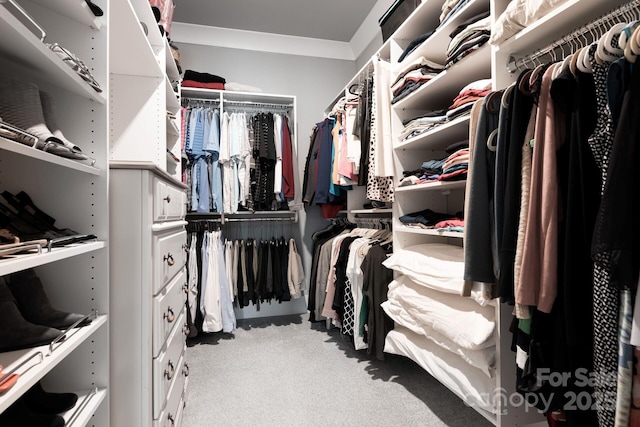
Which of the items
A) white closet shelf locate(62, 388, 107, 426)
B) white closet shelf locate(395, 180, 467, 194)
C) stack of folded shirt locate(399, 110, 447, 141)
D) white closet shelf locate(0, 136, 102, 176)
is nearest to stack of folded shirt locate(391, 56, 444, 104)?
stack of folded shirt locate(399, 110, 447, 141)

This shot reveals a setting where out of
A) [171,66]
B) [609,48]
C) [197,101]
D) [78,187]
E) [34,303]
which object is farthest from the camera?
[197,101]

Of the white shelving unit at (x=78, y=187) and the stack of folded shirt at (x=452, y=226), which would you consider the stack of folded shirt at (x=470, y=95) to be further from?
the white shelving unit at (x=78, y=187)

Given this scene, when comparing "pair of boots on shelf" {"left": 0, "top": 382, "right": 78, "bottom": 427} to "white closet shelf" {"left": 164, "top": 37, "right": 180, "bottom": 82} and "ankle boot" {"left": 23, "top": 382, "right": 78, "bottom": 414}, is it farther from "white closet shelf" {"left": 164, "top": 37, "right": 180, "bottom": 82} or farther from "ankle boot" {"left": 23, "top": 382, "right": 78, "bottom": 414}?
"white closet shelf" {"left": 164, "top": 37, "right": 180, "bottom": 82}

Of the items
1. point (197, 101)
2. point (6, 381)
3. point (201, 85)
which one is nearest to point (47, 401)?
point (6, 381)

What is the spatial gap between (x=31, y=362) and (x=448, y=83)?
186 centimetres

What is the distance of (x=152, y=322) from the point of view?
3.33ft

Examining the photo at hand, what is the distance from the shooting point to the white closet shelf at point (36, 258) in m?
0.55

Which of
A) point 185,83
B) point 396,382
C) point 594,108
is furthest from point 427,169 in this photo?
point 185,83

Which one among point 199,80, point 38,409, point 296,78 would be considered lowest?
point 38,409

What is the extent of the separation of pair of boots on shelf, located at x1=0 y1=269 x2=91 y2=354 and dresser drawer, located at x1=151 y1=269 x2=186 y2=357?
213 millimetres

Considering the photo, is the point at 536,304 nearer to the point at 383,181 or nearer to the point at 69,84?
the point at 383,181

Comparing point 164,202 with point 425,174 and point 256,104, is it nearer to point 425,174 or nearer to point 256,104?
point 425,174

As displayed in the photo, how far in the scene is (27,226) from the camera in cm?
76

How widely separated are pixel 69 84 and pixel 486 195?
4.34 ft
